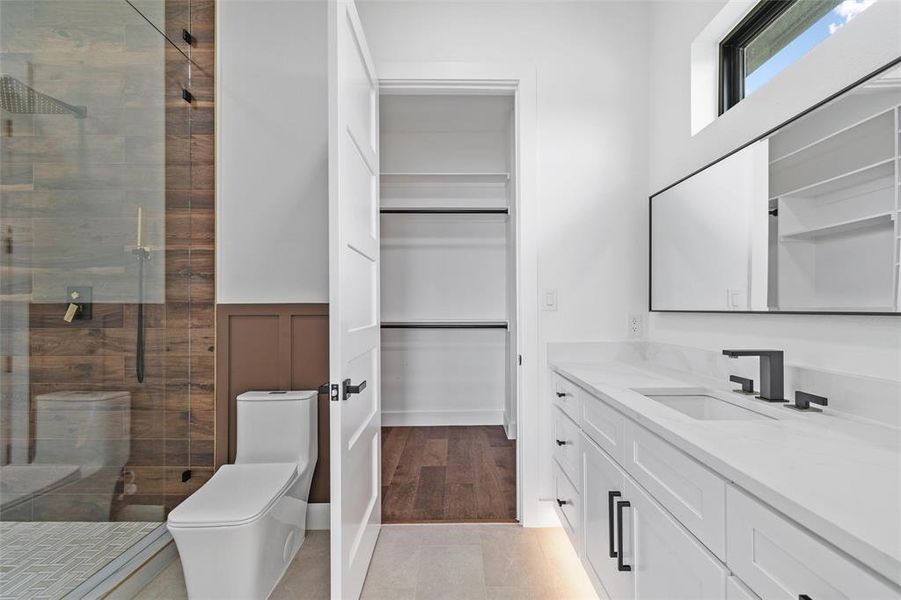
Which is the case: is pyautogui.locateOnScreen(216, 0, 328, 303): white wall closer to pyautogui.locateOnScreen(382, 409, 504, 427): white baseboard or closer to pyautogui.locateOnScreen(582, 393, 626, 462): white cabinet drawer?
pyautogui.locateOnScreen(582, 393, 626, 462): white cabinet drawer

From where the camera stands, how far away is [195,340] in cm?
229

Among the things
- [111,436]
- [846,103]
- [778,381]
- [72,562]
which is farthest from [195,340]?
[846,103]

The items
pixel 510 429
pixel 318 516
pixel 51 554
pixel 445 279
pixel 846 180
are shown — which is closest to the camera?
pixel 846 180

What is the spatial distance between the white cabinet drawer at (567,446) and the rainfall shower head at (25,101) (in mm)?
2333

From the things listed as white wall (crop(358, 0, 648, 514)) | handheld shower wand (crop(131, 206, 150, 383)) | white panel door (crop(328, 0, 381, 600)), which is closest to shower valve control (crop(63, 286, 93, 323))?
handheld shower wand (crop(131, 206, 150, 383))

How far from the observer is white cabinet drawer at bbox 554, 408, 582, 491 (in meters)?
1.80

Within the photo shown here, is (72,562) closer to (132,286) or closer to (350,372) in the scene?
(132,286)

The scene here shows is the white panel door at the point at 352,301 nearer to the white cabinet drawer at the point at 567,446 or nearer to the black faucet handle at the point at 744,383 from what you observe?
the white cabinet drawer at the point at 567,446

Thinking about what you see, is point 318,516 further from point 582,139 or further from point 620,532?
point 582,139

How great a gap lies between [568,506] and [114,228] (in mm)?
2288

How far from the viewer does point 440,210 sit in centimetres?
380

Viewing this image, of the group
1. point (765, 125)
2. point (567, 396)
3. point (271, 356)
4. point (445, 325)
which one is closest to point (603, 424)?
point (567, 396)

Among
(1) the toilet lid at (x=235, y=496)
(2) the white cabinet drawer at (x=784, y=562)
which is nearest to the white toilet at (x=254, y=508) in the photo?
(1) the toilet lid at (x=235, y=496)

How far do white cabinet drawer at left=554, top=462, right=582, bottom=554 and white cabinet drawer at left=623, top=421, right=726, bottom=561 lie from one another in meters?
0.56
